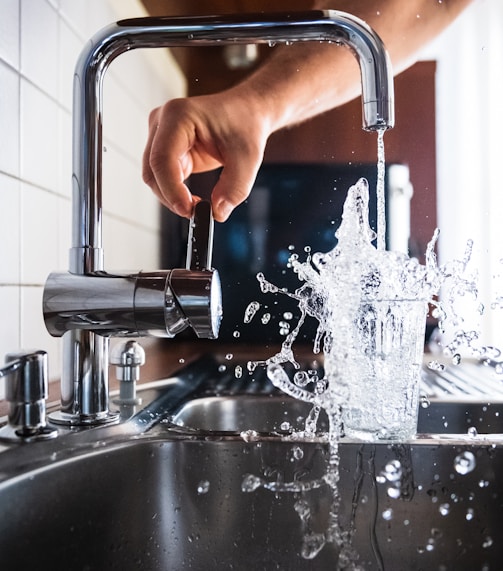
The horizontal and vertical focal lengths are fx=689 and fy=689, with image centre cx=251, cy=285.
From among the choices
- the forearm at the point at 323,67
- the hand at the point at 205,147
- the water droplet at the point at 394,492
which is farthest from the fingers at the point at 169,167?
the water droplet at the point at 394,492

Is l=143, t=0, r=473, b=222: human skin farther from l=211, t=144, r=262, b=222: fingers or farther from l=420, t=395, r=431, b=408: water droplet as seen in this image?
l=420, t=395, r=431, b=408: water droplet

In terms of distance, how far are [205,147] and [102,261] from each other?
28 cm

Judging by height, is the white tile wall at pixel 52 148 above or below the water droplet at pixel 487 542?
above

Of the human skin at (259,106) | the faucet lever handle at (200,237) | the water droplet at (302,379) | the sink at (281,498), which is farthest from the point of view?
the water droplet at (302,379)

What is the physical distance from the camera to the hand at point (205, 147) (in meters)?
0.75

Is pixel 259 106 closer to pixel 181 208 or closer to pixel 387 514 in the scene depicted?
pixel 181 208

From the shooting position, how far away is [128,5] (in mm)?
1006

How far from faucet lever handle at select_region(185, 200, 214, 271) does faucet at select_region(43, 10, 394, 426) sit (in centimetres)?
6

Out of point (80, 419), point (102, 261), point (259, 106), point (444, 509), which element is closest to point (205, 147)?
point (259, 106)

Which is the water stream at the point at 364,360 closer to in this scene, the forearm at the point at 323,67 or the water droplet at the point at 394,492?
the water droplet at the point at 394,492

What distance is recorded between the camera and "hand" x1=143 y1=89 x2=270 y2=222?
2.47 feet

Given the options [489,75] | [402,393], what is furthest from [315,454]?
[489,75]

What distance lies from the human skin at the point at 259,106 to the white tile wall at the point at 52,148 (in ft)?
0.37

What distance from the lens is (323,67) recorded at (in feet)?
3.29
